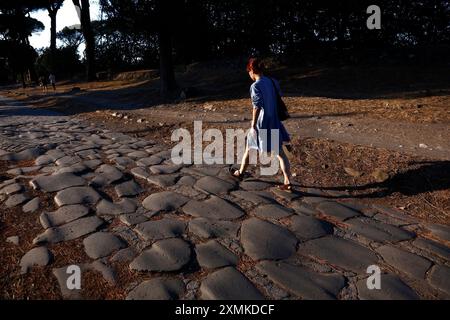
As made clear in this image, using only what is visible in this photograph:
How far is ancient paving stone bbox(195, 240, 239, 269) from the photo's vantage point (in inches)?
120

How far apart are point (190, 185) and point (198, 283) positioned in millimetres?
2144

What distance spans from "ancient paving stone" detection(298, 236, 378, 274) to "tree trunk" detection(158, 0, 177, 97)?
11.6m

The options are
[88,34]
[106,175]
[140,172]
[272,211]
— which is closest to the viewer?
[272,211]

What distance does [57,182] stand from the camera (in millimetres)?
4809

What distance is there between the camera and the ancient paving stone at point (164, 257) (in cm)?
298

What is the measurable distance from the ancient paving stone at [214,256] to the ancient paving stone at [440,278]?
4.98ft

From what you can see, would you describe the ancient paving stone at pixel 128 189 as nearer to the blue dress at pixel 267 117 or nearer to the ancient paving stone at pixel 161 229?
the ancient paving stone at pixel 161 229

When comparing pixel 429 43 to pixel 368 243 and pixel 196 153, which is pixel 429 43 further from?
pixel 368 243

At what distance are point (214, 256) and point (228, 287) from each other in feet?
1.43

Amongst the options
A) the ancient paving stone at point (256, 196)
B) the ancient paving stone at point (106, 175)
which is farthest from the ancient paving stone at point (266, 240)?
the ancient paving stone at point (106, 175)

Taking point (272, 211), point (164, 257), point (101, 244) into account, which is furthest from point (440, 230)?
point (101, 244)

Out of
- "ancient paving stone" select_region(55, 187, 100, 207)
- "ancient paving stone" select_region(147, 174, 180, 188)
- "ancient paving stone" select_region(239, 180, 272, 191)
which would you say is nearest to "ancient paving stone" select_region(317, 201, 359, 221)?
"ancient paving stone" select_region(239, 180, 272, 191)

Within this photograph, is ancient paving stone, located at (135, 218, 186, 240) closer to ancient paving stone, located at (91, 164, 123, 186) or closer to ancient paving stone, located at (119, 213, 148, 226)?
ancient paving stone, located at (119, 213, 148, 226)

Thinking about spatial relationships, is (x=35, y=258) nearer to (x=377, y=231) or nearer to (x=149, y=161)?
(x=149, y=161)
